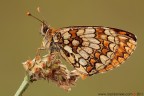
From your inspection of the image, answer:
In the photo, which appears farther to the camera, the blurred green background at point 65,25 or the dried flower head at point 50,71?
the blurred green background at point 65,25

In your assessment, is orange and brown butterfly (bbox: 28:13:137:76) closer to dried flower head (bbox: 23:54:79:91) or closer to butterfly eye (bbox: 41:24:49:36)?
butterfly eye (bbox: 41:24:49:36)

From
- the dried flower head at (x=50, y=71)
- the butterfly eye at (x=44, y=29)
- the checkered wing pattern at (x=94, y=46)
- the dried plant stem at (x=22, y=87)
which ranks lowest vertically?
the dried plant stem at (x=22, y=87)

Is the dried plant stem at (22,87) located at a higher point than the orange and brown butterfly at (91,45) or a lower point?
lower

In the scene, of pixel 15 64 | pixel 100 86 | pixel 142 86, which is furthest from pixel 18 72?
pixel 142 86

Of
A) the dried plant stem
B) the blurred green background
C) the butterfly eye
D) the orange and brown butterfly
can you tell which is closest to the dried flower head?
the dried plant stem

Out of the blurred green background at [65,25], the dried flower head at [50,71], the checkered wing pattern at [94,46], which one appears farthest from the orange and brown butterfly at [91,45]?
the blurred green background at [65,25]

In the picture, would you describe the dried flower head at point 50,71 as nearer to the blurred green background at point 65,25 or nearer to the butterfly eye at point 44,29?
the butterfly eye at point 44,29

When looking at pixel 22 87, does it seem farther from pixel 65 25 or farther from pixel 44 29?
pixel 65 25

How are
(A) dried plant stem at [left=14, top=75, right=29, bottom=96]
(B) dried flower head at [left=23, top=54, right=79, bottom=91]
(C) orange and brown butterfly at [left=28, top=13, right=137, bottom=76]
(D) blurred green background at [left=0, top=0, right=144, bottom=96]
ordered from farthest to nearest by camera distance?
(D) blurred green background at [left=0, top=0, right=144, bottom=96], (C) orange and brown butterfly at [left=28, top=13, right=137, bottom=76], (B) dried flower head at [left=23, top=54, right=79, bottom=91], (A) dried plant stem at [left=14, top=75, right=29, bottom=96]
